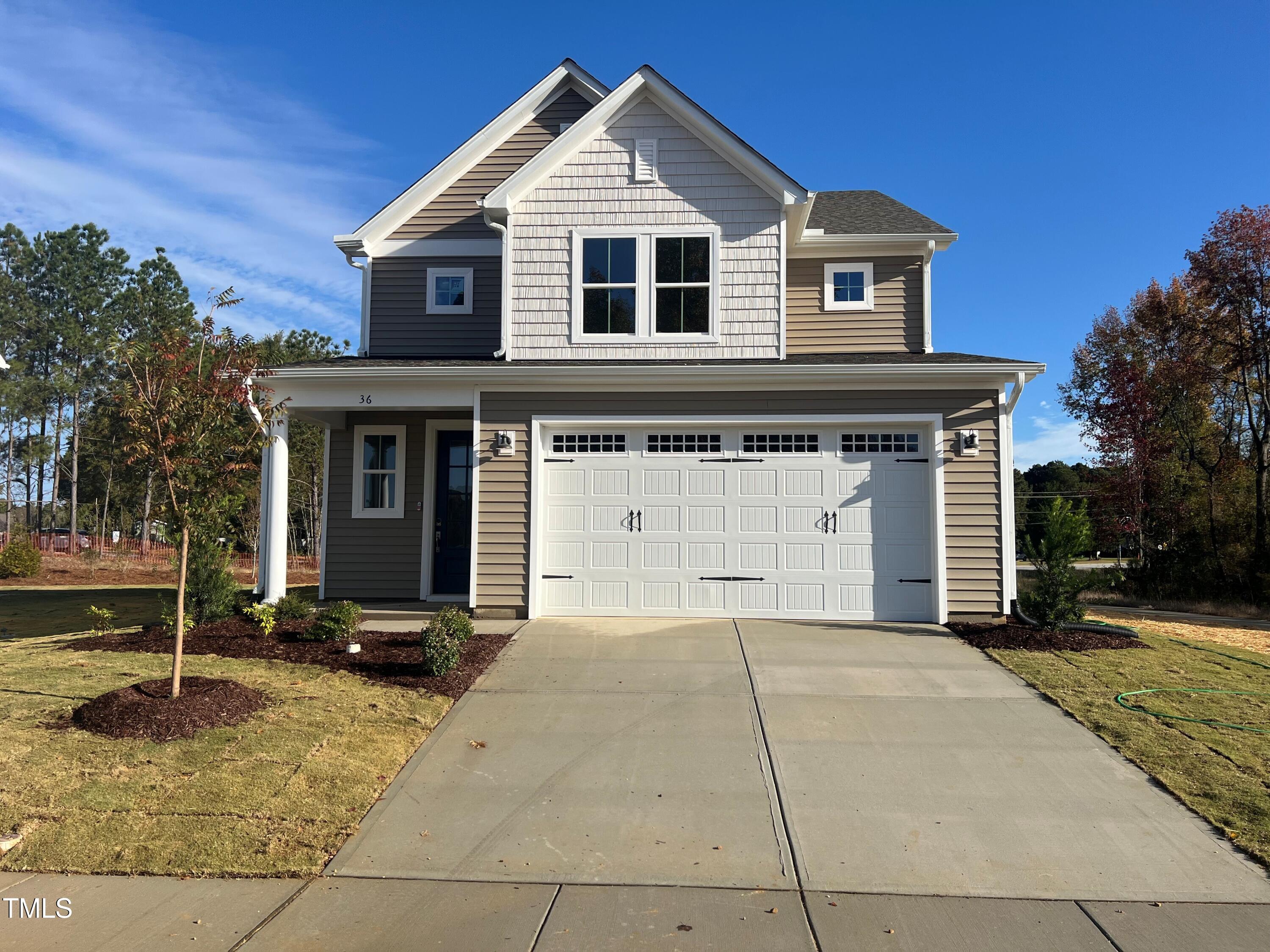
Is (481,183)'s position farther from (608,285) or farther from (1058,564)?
(1058,564)

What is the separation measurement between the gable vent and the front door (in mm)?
4606

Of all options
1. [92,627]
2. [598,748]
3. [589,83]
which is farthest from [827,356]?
[92,627]

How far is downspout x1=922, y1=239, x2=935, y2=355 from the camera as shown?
38.8 feet

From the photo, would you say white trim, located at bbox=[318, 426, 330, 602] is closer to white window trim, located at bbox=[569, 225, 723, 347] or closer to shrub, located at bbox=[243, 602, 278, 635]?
shrub, located at bbox=[243, 602, 278, 635]

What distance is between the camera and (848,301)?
1216 centimetres

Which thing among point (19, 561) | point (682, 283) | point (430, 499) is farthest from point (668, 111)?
point (19, 561)

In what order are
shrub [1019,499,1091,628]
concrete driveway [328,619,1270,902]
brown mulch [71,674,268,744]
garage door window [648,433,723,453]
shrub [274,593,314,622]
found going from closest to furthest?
1. concrete driveway [328,619,1270,902]
2. brown mulch [71,674,268,744]
3. shrub [1019,499,1091,628]
4. shrub [274,593,314,622]
5. garage door window [648,433,723,453]

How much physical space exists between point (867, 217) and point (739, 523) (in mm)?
6060

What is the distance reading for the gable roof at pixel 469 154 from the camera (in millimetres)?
12680

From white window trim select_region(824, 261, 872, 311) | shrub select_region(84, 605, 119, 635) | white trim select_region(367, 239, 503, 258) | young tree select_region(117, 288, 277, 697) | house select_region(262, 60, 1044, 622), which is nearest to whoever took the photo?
young tree select_region(117, 288, 277, 697)

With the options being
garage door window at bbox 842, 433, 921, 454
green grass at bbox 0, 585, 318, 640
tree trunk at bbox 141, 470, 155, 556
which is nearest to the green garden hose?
garage door window at bbox 842, 433, 921, 454

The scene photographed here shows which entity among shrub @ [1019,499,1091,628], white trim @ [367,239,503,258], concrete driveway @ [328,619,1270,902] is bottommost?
concrete driveway @ [328,619,1270,902]

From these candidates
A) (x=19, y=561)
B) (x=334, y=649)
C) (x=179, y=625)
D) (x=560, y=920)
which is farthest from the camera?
(x=19, y=561)

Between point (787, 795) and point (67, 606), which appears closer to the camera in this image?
point (787, 795)
